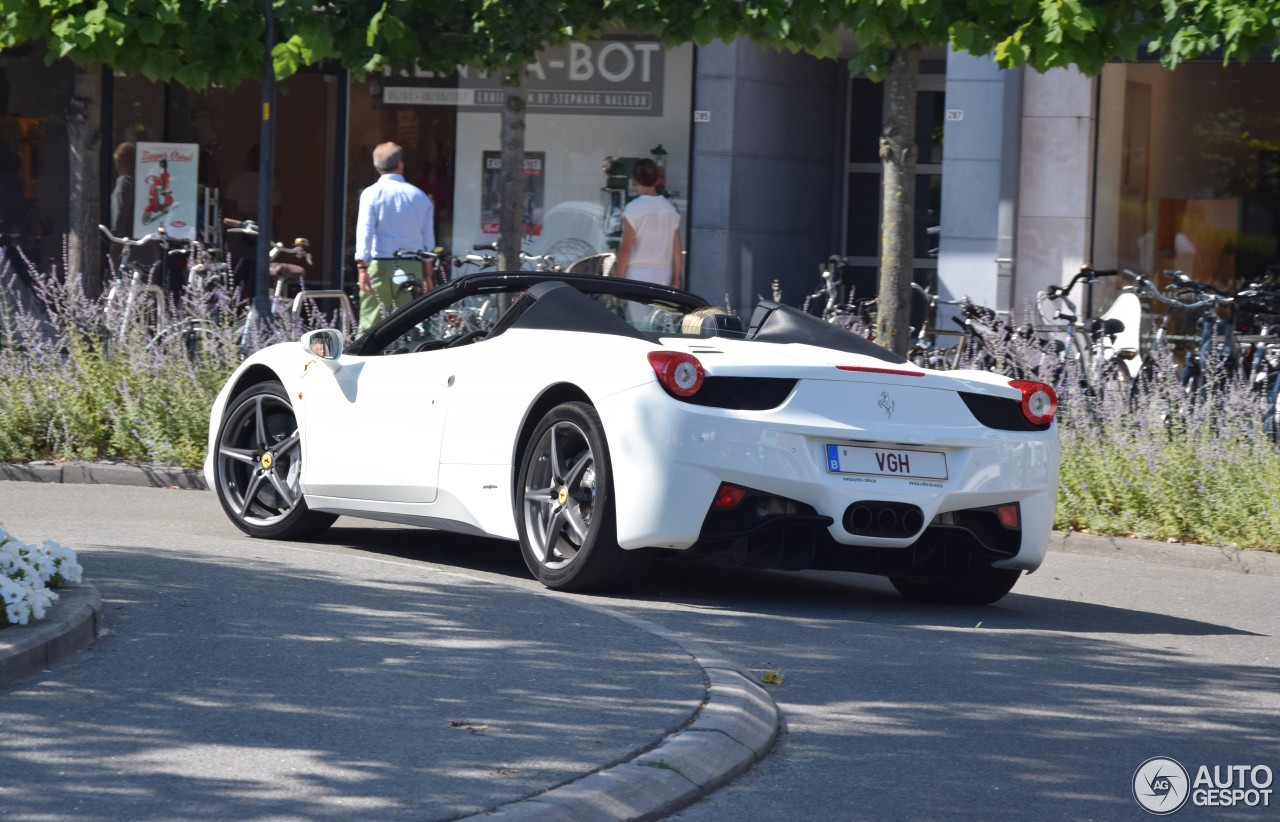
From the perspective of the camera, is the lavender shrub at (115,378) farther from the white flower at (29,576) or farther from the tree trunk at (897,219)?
the white flower at (29,576)

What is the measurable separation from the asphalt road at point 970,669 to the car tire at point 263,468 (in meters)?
0.28

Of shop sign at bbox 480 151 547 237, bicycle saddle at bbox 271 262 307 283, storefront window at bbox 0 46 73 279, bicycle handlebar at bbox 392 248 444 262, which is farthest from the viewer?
storefront window at bbox 0 46 73 279

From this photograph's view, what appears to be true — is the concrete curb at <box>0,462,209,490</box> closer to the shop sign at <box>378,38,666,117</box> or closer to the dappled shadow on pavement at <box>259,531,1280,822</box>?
the dappled shadow on pavement at <box>259,531,1280,822</box>

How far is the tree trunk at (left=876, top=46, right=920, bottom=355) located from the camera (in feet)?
41.7

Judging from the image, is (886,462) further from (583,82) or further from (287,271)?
(583,82)

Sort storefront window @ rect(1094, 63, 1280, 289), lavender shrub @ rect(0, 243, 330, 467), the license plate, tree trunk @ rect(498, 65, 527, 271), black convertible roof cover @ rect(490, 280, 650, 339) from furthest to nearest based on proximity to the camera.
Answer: storefront window @ rect(1094, 63, 1280, 289), tree trunk @ rect(498, 65, 527, 271), lavender shrub @ rect(0, 243, 330, 467), black convertible roof cover @ rect(490, 280, 650, 339), the license plate

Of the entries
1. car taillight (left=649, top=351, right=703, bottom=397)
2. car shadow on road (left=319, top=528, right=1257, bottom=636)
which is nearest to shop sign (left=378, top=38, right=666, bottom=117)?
car shadow on road (left=319, top=528, right=1257, bottom=636)

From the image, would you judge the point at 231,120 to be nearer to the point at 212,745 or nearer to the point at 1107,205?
the point at 1107,205

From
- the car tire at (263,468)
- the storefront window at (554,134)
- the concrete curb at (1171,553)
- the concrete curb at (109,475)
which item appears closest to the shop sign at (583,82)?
the storefront window at (554,134)

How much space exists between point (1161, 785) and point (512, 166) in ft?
33.2

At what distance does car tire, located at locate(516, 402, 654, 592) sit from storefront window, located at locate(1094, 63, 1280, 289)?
40.1ft

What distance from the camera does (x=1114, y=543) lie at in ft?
34.0

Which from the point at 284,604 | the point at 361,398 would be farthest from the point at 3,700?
the point at 361,398

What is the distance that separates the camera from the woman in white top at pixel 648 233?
16328 millimetres
